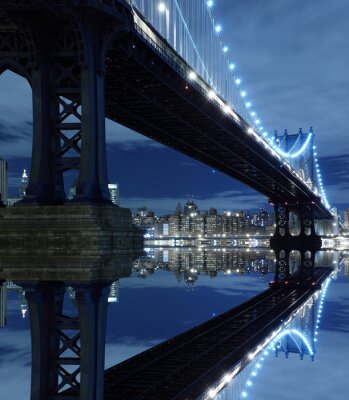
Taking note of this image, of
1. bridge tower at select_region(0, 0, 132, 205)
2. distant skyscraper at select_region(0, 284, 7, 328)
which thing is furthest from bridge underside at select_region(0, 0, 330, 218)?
distant skyscraper at select_region(0, 284, 7, 328)

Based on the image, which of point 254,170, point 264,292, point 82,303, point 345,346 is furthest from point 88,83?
point 254,170

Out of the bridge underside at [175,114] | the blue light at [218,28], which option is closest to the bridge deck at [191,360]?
the bridge underside at [175,114]

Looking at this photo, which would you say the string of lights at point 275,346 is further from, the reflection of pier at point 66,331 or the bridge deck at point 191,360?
the reflection of pier at point 66,331

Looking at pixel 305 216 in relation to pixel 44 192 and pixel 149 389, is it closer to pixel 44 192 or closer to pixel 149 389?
pixel 44 192

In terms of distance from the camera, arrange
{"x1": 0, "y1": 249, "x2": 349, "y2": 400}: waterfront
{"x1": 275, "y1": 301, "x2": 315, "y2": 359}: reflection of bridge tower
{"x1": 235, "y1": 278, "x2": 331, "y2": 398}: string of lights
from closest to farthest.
→ 1. {"x1": 235, "y1": 278, "x2": 331, "y2": 398}: string of lights
2. {"x1": 0, "y1": 249, "x2": 349, "y2": 400}: waterfront
3. {"x1": 275, "y1": 301, "x2": 315, "y2": 359}: reflection of bridge tower

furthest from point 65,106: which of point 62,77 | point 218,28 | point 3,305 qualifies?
point 218,28

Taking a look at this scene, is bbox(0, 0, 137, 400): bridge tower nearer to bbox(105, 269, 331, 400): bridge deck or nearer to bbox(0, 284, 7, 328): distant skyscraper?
bbox(0, 284, 7, 328): distant skyscraper
